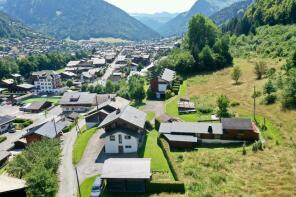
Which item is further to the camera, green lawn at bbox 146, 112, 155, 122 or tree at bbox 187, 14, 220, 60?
tree at bbox 187, 14, 220, 60

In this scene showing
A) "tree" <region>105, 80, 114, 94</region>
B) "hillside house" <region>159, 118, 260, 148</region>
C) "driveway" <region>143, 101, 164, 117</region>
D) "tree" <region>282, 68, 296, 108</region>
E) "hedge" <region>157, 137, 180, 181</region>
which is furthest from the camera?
"tree" <region>105, 80, 114, 94</region>

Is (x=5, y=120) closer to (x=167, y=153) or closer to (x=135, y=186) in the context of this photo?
(x=167, y=153)

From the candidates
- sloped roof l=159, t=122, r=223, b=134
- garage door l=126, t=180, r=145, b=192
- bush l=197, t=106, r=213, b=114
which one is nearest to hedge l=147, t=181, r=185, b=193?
garage door l=126, t=180, r=145, b=192

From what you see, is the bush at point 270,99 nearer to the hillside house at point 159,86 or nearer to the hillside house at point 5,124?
the hillside house at point 159,86

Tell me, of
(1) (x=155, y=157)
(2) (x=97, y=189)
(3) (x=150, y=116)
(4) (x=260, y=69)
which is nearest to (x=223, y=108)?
(3) (x=150, y=116)

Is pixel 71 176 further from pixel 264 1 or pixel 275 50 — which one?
pixel 264 1

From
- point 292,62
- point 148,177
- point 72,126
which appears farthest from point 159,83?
point 148,177

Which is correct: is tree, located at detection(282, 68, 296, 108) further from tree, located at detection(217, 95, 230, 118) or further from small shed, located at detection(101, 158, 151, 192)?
small shed, located at detection(101, 158, 151, 192)
